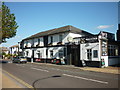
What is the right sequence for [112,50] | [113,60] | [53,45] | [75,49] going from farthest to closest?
[53,45]
[75,49]
[112,50]
[113,60]

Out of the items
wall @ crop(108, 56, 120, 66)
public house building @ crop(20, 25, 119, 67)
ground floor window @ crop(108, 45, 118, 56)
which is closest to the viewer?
public house building @ crop(20, 25, 119, 67)

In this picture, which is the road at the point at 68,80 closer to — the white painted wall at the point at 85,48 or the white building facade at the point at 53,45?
the white painted wall at the point at 85,48

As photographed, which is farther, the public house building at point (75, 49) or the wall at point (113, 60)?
the wall at point (113, 60)

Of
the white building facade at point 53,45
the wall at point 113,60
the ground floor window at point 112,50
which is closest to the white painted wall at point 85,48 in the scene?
the wall at point 113,60

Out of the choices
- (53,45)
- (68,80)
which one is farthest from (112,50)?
(68,80)

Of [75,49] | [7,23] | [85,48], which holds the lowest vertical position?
[75,49]

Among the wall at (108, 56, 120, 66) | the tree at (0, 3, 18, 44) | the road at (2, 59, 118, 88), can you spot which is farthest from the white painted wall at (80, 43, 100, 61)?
the tree at (0, 3, 18, 44)

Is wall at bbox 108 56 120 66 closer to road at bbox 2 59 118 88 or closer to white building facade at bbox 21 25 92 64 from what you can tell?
white building facade at bbox 21 25 92 64

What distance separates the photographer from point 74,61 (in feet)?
72.3

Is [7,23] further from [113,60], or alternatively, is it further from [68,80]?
[113,60]

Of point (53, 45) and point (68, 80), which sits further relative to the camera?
point (53, 45)

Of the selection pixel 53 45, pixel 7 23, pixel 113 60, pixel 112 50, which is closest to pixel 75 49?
pixel 112 50

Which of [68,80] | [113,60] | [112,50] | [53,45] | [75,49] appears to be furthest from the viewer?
[53,45]

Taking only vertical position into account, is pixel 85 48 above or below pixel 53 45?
below
